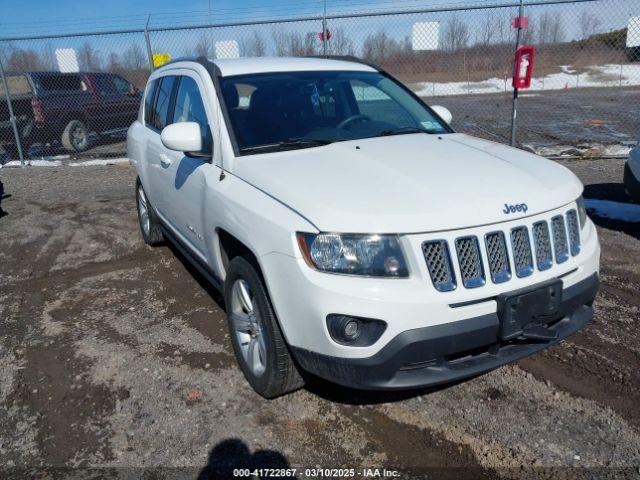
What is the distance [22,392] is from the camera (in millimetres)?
3193

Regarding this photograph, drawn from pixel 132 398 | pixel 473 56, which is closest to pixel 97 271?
pixel 132 398

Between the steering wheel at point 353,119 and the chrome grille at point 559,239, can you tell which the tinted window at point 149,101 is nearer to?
the steering wheel at point 353,119

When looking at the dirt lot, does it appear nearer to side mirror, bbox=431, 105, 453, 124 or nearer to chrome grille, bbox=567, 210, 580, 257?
chrome grille, bbox=567, 210, 580, 257

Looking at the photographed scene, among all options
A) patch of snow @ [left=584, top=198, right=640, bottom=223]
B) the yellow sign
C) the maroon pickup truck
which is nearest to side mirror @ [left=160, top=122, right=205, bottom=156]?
patch of snow @ [left=584, top=198, right=640, bottom=223]

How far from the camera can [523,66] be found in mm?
7953

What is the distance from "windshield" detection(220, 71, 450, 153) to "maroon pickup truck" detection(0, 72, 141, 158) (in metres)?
9.31

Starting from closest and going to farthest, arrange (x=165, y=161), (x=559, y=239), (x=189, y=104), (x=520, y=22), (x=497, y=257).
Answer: (x=497, y=257), (x=559, y=239), (x=189, y=104), (x=165, y=161), (x=520, y=22)

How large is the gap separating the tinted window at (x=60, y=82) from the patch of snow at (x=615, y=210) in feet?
34.8

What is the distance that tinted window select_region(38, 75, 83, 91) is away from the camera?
37.1ft

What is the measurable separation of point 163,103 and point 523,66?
5694mm

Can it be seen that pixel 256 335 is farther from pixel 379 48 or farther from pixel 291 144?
pixel 379 48

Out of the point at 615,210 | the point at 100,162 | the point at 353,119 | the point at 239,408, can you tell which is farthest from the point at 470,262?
the point at 100,162

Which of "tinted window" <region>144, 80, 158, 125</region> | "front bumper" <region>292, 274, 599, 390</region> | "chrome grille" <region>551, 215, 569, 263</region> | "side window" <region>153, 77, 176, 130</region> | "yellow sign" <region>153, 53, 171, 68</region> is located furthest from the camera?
"yellow sign" <region>153, 53, 171, 68</region>

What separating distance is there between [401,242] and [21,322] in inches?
130
